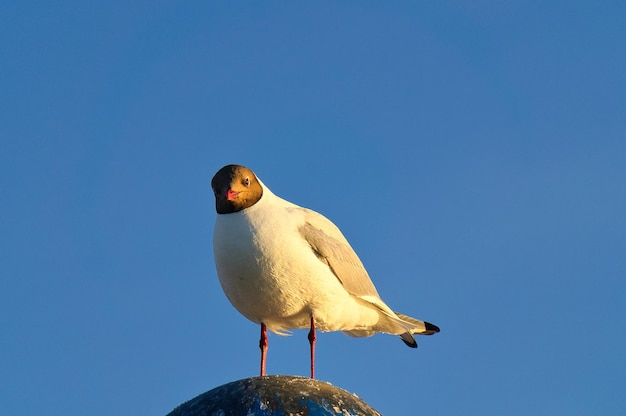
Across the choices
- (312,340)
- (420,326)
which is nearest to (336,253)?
(312,340)

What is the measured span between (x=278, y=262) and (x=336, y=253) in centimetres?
117

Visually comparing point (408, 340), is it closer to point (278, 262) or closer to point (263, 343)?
point (263, 343)

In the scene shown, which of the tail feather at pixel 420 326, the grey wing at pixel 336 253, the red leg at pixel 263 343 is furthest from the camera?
the tail feather at pixel 420 326

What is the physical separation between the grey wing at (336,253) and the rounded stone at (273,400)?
3325 mm

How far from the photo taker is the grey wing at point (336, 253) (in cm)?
934

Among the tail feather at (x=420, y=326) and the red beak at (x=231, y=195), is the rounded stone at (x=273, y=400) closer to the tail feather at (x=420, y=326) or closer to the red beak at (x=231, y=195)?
the red beak at (x=231, y=195)

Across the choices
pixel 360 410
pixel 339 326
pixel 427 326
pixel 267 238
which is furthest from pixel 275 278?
pixel 427 326

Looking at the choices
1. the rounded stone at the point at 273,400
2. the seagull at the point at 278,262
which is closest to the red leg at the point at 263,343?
the seagull at the point at 278,262

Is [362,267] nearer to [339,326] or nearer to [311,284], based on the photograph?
[339,326]

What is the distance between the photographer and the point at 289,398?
5758 millimetres

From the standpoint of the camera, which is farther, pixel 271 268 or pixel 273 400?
pixel 271 268

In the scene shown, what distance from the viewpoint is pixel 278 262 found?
867 centimetres

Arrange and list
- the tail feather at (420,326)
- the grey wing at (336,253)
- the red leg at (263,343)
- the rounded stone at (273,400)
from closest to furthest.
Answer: the rounded stone at (273,400)
the red leg at (263,343)
the grey wing at (336,253)
the tail feather at (420,326)

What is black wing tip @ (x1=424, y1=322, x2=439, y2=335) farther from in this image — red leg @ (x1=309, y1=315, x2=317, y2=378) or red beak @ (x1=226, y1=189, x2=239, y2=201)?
red beak @ (x1=226, y1=189, x2=239, y2=201)
